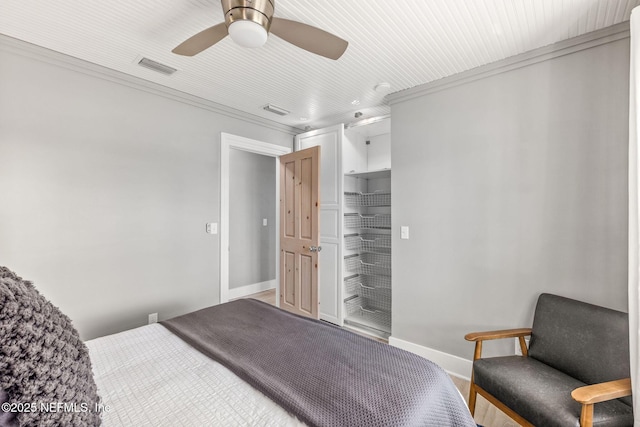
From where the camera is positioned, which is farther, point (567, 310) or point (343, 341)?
point (567, 310)

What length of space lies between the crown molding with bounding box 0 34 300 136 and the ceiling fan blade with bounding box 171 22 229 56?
112 centimetres

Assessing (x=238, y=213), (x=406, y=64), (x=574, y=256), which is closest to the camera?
(x=574, y=256)

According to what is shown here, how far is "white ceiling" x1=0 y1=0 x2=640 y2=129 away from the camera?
5.25ft

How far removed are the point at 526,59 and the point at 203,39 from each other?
A: 87.1 inches

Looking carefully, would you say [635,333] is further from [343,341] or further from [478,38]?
[478,38]

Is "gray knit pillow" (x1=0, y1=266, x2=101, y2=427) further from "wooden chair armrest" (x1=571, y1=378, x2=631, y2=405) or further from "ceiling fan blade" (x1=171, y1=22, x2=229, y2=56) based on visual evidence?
"wooden chair armrest" (x1=571, y1=378, x2=631, y2=405)

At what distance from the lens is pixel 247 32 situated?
1.34m

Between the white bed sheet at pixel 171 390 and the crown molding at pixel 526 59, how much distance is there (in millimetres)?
2612

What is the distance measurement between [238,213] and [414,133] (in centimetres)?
298

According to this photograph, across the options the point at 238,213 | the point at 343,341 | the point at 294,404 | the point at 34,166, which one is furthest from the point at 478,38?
the point at 238,213

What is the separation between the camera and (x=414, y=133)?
8.71 feet

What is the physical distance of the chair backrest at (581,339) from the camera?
1.52m

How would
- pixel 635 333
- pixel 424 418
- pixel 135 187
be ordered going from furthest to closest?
1. pixel 135 187
2. pixel 635 333
3. pixel 424 418

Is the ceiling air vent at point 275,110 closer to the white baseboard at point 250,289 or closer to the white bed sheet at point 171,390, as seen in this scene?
the white bed sheet at point 171,390
